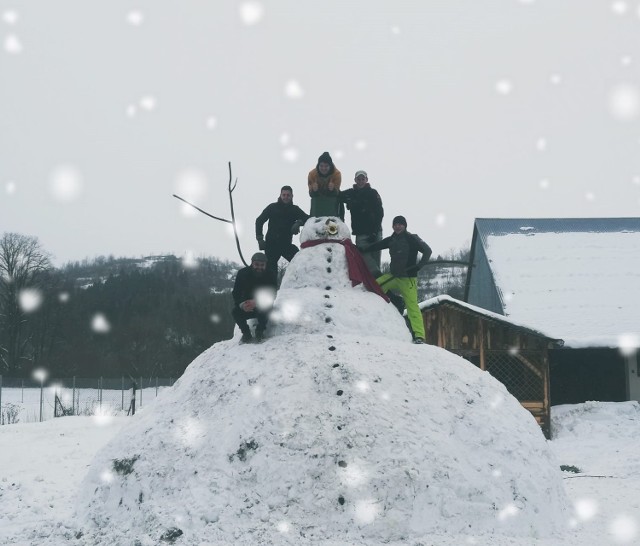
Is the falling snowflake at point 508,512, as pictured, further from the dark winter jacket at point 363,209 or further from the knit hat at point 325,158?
the knit hat at point 325,158

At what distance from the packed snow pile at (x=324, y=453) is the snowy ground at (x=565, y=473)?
1.12ft

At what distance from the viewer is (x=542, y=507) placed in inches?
173

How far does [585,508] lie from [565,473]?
3063mm

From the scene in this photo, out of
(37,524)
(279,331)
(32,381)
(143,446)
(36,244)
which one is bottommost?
(32,381)

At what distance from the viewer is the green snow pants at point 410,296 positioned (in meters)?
5.65

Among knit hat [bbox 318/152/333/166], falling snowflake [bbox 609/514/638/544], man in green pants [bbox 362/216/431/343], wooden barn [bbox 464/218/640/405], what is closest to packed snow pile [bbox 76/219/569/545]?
falling snowflake [bbox 609/514/638/544]

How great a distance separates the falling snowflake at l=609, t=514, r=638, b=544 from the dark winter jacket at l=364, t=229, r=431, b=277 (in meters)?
2.81

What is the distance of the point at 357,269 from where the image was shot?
18.1ft

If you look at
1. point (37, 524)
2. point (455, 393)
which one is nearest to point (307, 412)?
point (455, 393)

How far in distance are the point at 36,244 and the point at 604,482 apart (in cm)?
4065

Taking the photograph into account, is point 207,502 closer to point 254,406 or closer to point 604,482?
point 254,406

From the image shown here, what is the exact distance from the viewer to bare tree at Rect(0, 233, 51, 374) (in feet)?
117

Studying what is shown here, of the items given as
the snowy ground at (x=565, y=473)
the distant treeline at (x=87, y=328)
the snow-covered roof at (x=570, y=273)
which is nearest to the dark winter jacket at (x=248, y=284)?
the snowy ground at (x=565, y=473)

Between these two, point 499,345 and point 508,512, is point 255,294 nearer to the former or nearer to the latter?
point 508,512
